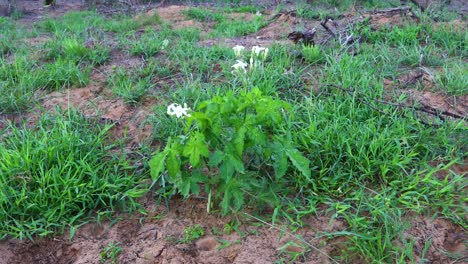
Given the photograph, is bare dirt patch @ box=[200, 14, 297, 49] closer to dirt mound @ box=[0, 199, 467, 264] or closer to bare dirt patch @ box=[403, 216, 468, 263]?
dirt mound @ box=[0, 199, 467, 264]

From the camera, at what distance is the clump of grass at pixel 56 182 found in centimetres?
260

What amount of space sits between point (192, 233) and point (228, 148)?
1.68ft

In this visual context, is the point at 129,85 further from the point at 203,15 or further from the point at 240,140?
the point at 203,15

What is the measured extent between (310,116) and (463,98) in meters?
1.23

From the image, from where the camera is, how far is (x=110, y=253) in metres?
2.43

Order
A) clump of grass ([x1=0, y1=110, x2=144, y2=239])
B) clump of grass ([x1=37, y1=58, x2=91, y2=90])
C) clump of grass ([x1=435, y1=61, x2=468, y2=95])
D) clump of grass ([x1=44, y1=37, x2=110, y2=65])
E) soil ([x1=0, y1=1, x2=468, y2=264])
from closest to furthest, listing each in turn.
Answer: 1. soil ([x1=0, y1=1, x2=468, y2=264])
2. clump of grass ([x1=0, y1=110, x2=144, y2=239])
3. clump of grass ([x1=435, y1=61, x2=468, y2=95])
4. clump of grass ([x1=37, y1=58, x2=91, y2=90])
5. clump of grass ([x1=44, y1=37, x2=110, y2=65])

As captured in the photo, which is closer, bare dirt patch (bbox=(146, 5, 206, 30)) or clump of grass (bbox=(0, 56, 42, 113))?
clump of grass (bbox=(0, 56, 42, 113))

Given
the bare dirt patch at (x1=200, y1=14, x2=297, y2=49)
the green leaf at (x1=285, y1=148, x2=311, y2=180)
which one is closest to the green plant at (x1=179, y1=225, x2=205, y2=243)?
the green leaf at (x1=285, y1=148, x2=311, y2=180)

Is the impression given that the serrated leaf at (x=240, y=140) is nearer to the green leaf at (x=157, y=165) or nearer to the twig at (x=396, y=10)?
the green leaf at (x=157, y=165)

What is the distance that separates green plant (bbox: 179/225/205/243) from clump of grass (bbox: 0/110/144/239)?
38cm

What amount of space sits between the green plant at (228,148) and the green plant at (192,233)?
0.14m

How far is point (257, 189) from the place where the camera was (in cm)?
262

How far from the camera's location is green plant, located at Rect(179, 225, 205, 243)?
2.47 meters

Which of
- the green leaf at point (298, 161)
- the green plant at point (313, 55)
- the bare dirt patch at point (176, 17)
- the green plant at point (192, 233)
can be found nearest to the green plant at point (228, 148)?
the green leaf at point (298, 161)
